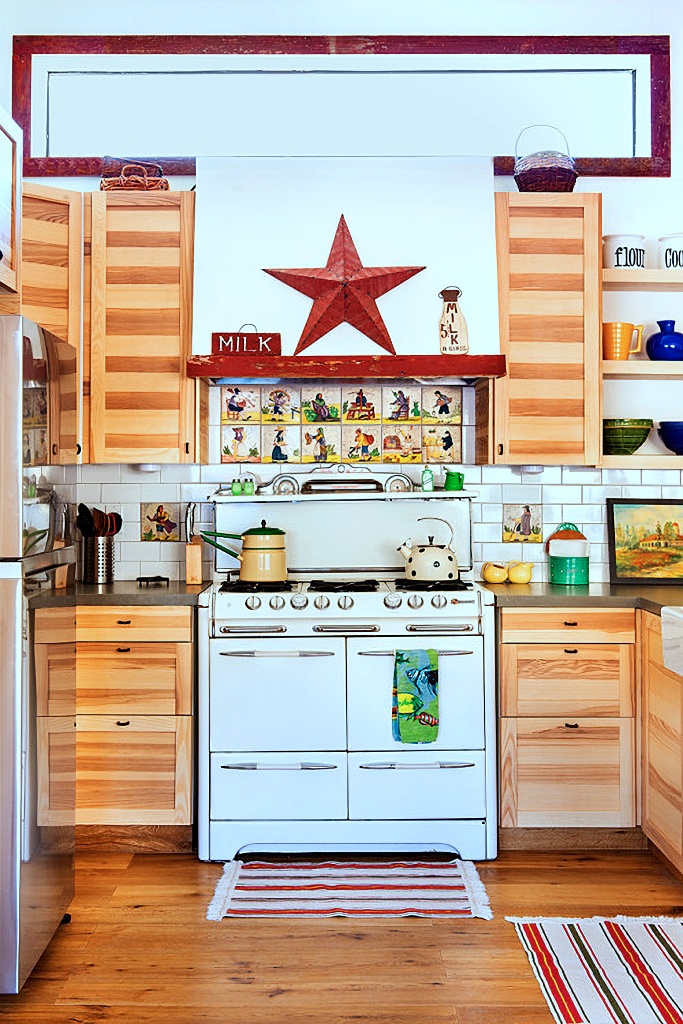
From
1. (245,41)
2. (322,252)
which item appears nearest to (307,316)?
(322,252)

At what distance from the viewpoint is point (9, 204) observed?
2.82m

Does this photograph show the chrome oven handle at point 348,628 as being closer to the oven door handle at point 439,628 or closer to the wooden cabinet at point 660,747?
the oven door handle at point 439,628

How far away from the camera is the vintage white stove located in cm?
378

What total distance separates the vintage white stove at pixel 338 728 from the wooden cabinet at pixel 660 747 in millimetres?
552

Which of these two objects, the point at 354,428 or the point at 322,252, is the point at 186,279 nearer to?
the point at 322,252

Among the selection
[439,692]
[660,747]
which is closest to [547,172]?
[439,692]

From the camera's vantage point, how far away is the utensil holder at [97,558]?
428 centimetres

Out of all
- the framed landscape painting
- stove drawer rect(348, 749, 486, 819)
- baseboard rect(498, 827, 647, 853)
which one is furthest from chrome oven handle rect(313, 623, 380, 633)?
the framed landscape painting

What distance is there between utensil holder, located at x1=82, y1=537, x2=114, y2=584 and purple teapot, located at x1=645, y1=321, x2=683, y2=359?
2402 millimetres

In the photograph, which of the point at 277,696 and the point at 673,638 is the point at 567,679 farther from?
the point at 673,638

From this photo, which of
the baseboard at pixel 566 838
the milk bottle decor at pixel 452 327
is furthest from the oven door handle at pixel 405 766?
the milk bottle decor at pixel 452 327

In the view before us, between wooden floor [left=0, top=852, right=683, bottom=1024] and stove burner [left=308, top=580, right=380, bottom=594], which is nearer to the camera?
wooden floor [left=0, top=852, right=683, bottom=1024]

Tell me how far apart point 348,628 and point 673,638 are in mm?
1553

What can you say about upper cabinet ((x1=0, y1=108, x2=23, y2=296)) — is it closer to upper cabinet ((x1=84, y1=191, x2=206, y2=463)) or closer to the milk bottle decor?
upper cabinet ((x1=84, y1=191, x2=206, y2=463))
